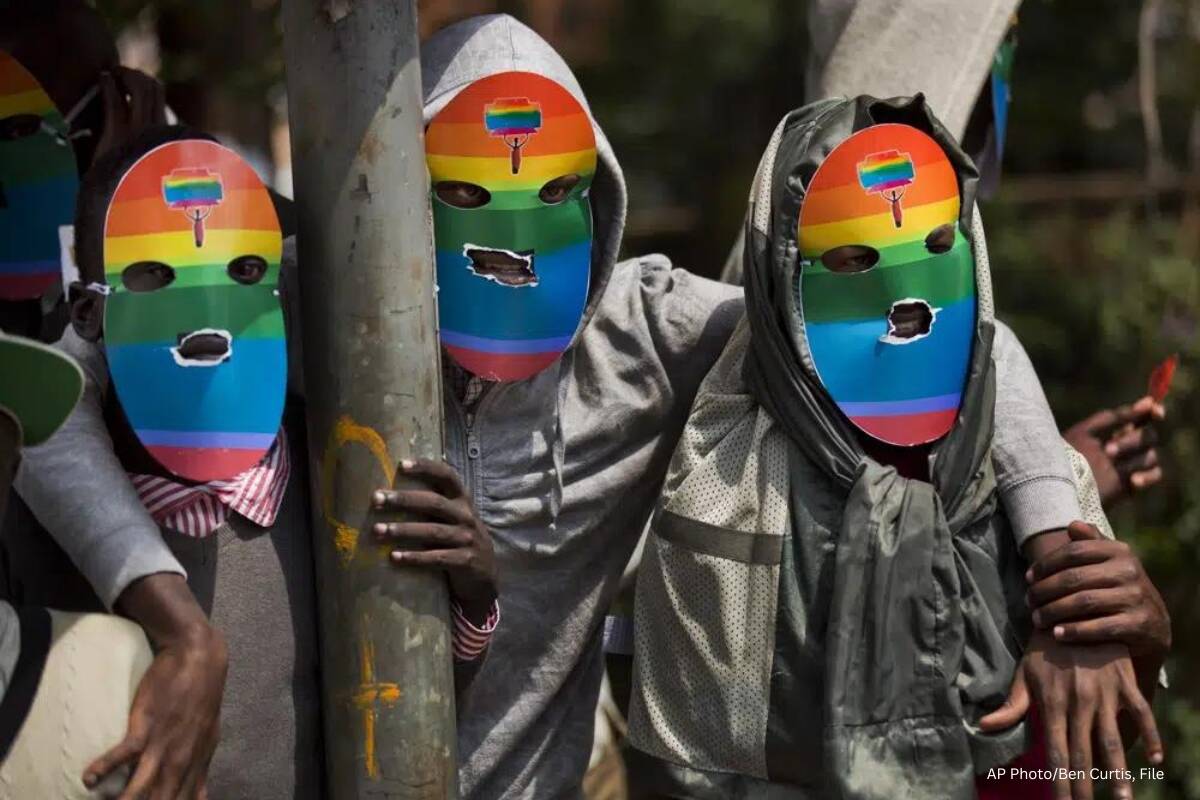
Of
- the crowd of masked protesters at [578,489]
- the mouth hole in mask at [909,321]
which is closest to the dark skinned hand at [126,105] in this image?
the crowd of masked protesters at [578,489]

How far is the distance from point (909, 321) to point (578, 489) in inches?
23.0

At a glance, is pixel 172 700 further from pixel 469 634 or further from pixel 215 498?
pixel 469 634

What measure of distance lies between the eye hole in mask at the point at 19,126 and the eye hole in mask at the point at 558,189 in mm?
872

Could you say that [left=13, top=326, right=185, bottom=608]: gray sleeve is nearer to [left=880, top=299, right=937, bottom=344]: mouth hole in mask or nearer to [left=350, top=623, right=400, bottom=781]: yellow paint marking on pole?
[left=350, top=623, right=400, bottom=781]: yellow paint marking on pole

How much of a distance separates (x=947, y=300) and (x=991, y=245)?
11.2 ft

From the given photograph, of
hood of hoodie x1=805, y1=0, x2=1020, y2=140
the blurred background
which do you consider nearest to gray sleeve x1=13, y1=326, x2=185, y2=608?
hood of hoodie x1=805, y1=0, x2=1020, y2=140

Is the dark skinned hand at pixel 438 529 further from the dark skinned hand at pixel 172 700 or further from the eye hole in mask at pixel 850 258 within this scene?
the eye hole in mask at pixel 850 258

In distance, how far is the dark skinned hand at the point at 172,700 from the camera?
224cm

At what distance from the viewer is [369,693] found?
7.93 ft

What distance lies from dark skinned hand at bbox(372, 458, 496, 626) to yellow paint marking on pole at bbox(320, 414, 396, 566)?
3 centimetres

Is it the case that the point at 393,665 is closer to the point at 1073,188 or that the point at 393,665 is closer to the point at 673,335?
the point at 673,335

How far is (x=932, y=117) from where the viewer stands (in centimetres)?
279

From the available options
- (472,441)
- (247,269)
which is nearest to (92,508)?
(247,269)

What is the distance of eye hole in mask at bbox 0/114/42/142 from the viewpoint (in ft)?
9.87
